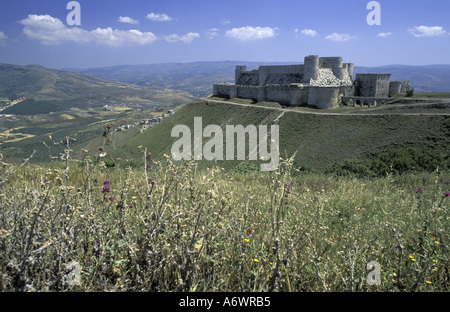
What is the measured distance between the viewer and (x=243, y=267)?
2479mm

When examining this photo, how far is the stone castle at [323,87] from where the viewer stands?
38594mm

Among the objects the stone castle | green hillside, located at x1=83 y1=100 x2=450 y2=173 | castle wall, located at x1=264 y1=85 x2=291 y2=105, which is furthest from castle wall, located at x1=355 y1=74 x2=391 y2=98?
green hillside, located at x1=83 y1=100 x2=450 y2=173

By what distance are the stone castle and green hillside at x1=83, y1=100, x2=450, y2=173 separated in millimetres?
5506

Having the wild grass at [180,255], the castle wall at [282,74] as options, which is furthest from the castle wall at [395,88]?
the wild grass at [180,255]

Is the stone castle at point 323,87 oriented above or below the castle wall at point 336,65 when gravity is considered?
below

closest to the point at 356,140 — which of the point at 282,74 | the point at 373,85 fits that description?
the point at 373,85

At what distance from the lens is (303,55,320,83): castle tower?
1723 inches

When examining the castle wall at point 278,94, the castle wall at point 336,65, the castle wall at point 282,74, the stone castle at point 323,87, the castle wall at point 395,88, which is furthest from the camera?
the castle wall at point 282,74

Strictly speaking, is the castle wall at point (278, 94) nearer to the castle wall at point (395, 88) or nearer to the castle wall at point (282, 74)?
the castle wall at point (282, 74)

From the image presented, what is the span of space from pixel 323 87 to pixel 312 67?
A: 8.15 m
